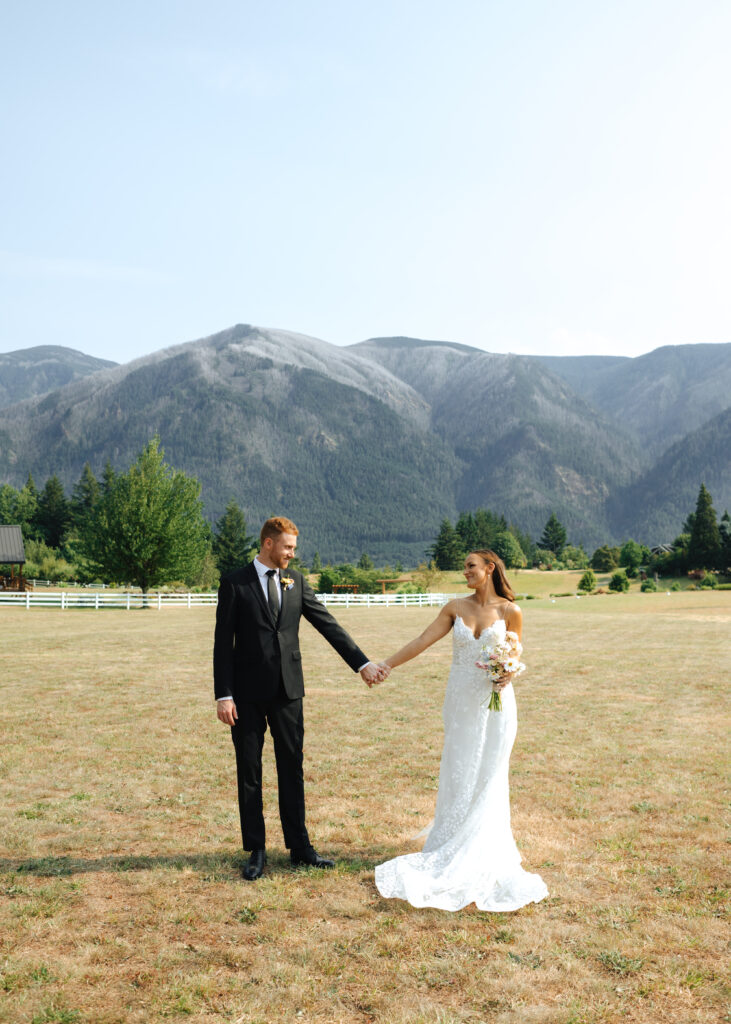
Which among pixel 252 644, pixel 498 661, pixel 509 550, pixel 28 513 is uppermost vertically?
pixel 28 513

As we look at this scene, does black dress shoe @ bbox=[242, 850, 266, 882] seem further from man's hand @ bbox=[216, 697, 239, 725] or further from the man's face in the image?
the man's face

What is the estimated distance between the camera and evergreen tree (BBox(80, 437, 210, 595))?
155 ft

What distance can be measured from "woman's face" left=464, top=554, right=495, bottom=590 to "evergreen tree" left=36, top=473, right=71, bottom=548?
4142 inches

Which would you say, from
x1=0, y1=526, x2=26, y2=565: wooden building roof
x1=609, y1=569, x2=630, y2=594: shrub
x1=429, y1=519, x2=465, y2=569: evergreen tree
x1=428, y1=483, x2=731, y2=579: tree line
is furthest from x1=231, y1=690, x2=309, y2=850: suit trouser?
x1=429, y1=519, x2=465, y2=569: evergreen tree

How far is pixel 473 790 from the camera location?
19.8 ft

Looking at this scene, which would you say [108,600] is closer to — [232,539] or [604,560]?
[232,539]

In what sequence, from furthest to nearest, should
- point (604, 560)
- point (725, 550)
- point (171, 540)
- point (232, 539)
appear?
point (232, 539) < point (604, 560) < point (725, 550) < point (171, 540)

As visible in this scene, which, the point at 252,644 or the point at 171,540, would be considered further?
the point at 171,540

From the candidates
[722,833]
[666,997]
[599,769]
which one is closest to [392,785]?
[599,769]

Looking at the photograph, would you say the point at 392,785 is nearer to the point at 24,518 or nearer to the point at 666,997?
the point at 666,997

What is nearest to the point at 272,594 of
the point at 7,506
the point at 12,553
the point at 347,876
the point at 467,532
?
the point at 347,876

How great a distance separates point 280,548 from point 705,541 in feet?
310

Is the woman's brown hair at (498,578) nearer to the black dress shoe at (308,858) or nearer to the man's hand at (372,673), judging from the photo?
the man's hand at (372,673)

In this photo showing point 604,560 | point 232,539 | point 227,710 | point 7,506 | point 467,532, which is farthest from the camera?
point 467,532
